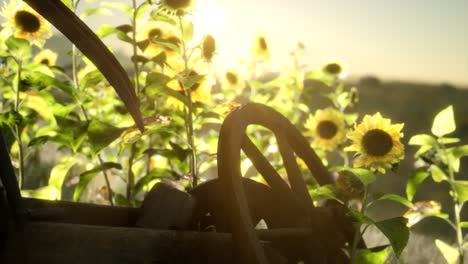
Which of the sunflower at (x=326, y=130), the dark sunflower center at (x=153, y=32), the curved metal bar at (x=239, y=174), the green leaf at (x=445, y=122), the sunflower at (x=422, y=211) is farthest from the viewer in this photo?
the sunflower at (x=326, y=130)

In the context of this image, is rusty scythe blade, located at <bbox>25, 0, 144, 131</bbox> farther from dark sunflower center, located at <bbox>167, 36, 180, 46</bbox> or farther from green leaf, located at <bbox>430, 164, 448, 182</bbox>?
green leaf, located at <bbox>430, 164, 448, 182</bbox>

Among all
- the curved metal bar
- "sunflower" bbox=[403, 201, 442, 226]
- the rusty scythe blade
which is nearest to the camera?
the rusty scythe blade

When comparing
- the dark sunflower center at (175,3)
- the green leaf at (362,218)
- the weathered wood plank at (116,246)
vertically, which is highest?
the dark sunflower center at (175,3)

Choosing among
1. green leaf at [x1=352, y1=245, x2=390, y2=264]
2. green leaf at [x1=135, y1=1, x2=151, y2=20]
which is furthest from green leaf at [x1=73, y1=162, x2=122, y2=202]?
green leaf at [x1=352, y1=245, x2=390, y2=264]

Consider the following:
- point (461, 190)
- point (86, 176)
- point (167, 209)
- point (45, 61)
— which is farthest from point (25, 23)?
point (461, 190)

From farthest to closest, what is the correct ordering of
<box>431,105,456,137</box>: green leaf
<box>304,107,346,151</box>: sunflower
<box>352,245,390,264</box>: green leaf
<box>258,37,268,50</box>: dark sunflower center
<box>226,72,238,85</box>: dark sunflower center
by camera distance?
1. <box>258,37,268,50</box>: dark sunflower center
2. <box>226,72,238,85</box>: dark sunflower center
3. <box>304,107,346,151</box>: sunflower
4. <box>431,105,456,137</box>: green leaf
5. <box>352,245,390,264</box>: green leaf

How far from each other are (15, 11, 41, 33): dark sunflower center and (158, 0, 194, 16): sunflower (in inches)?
20.5

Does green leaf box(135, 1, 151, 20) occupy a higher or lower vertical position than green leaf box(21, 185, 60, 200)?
higher

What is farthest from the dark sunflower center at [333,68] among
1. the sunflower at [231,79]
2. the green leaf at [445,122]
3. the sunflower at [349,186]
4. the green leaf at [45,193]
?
the green leaf at [45,193]

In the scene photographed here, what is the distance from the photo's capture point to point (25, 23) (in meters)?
1.82

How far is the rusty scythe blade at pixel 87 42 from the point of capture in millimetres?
630

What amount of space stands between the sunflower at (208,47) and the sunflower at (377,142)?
525 mm

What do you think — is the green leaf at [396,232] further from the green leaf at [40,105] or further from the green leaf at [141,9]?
the green leaf at [40,105]

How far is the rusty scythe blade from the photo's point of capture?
2.07ft
